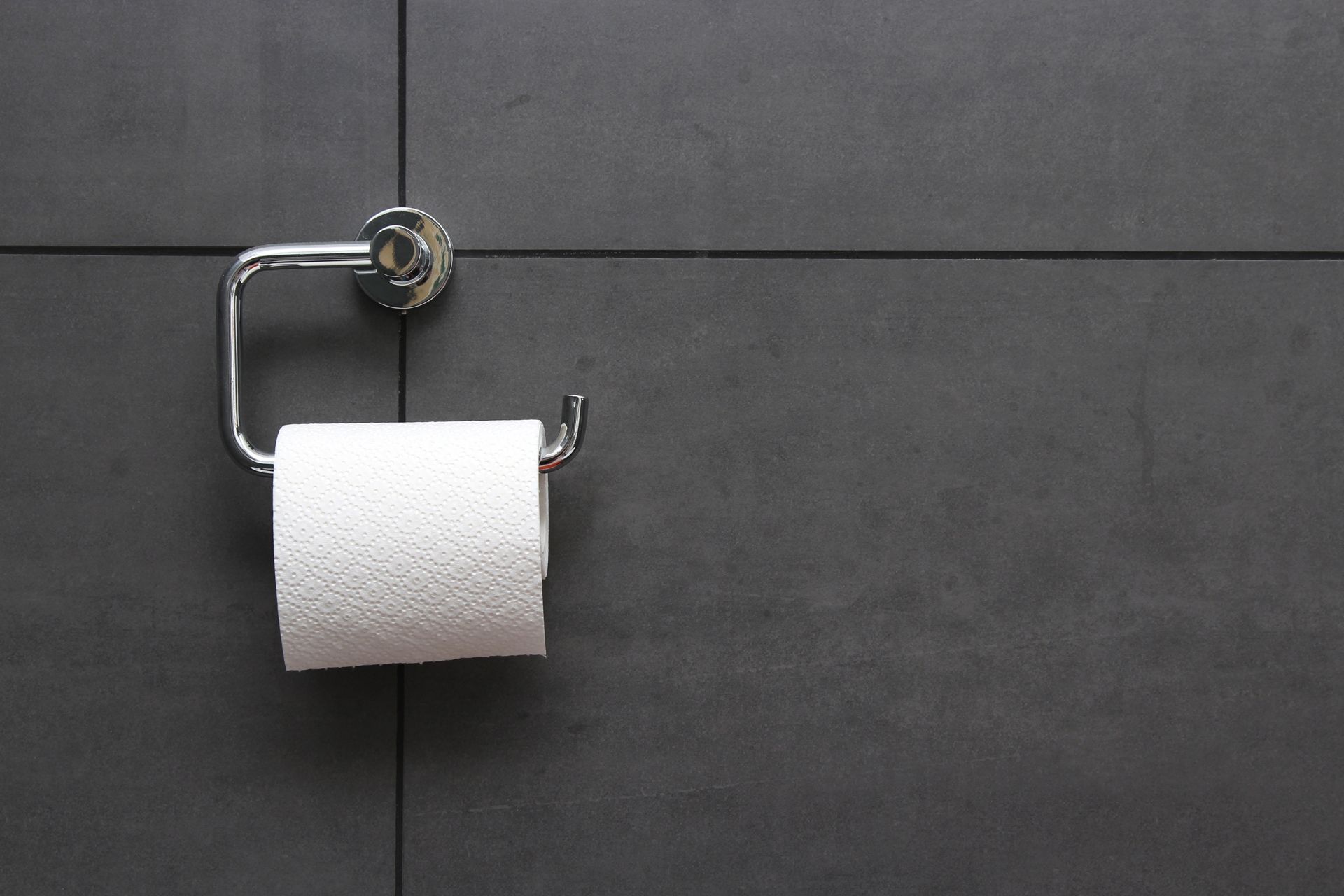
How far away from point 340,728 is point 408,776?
1.8 inches

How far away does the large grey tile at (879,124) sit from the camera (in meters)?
0.49

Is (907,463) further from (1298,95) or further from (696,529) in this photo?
(1298,95)

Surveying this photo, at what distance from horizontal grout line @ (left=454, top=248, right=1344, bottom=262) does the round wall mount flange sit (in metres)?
0.01

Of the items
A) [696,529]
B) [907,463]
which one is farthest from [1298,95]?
[696,529]

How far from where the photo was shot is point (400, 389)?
493 millimetres

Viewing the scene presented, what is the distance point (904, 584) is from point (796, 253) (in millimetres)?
192

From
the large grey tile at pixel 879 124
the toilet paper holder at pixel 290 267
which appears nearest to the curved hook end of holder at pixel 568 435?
the toilet paper holder at pixel 290 267

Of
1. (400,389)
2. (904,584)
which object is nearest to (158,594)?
(400,389)

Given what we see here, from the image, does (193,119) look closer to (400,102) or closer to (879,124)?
(400,102)

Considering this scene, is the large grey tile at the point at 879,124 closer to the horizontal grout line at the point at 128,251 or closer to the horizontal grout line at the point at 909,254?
the horizontal grout line at the point at 909,254

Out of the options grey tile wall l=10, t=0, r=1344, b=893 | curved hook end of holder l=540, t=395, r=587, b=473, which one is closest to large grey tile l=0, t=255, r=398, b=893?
grey tile wall l=10, t=0, r=1344, b=893

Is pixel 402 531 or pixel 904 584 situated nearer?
pixel 402 531

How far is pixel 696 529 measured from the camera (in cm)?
50

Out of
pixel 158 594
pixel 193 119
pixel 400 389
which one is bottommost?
pixel 158 594
